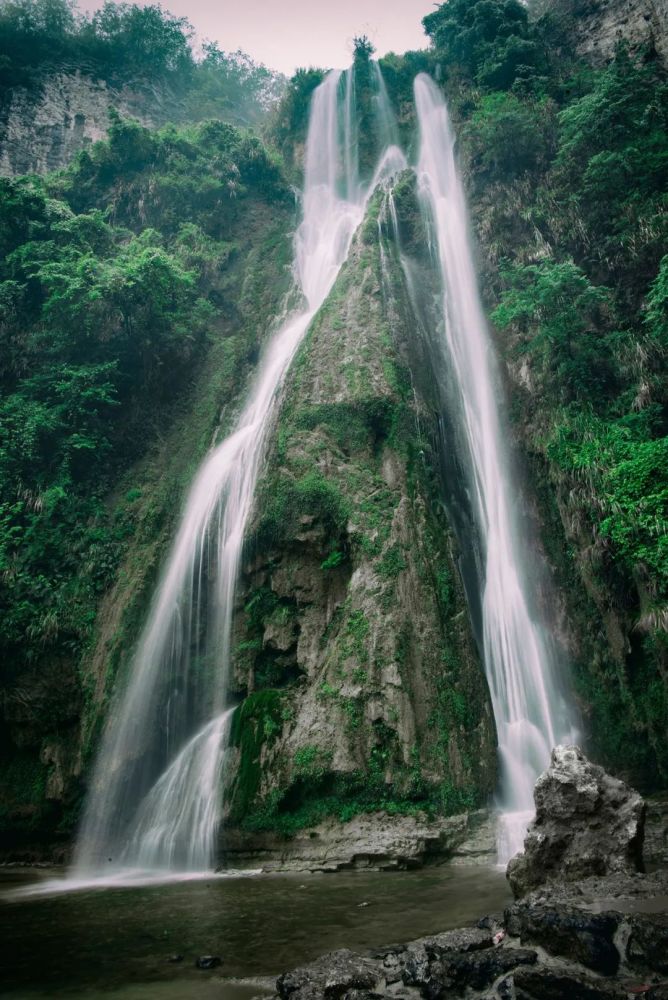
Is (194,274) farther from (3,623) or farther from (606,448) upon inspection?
(606,448)

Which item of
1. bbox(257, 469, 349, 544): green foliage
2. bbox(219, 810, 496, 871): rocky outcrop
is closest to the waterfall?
bbox(219, 810, 496, 871): rocky outcrop

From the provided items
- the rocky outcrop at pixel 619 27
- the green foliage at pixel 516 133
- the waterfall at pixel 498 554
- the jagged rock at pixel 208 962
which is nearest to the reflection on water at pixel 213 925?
the jagged rock at pixel 208 962

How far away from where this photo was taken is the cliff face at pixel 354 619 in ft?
28.8

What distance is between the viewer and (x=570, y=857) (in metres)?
5.32

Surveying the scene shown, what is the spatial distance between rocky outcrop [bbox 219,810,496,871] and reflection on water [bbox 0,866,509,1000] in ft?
1.14

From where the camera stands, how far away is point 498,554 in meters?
12.6

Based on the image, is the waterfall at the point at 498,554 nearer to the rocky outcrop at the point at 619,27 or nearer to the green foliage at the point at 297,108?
the rocky outcrop at the point at 619,27

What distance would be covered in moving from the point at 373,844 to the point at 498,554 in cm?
669

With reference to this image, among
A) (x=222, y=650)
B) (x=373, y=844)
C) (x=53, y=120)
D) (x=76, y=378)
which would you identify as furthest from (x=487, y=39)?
(x=373, y=844)

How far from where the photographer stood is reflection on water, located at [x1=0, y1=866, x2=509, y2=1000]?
404cm

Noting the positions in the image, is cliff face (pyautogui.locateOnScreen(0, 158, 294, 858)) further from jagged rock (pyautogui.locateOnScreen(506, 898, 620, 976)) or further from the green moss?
jagged rock (pyautogui.locateOnScreen(506, 898, 620, 976))

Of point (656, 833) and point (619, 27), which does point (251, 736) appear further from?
point (619, 27)

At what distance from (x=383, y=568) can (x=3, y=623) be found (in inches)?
339

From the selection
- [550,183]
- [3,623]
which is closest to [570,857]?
[3,623]
